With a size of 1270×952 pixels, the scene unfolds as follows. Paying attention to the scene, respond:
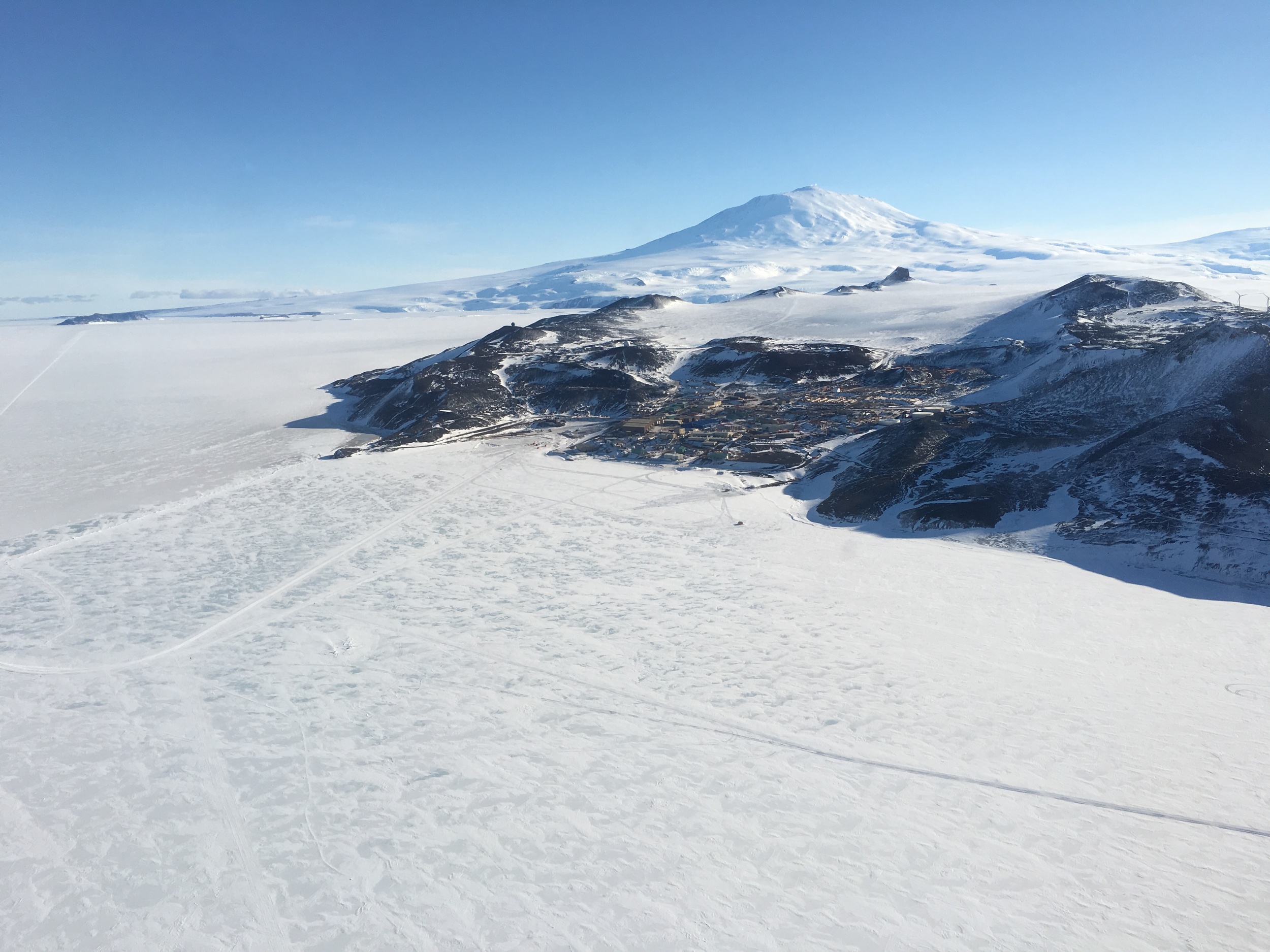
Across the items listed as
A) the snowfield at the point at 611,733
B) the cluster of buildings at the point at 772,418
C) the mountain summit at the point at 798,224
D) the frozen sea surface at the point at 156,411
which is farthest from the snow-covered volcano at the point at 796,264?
the snowfield at the point at 611,733

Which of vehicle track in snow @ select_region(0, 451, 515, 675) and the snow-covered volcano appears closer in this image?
vehicle track in snow @ select_region(0, 451, 515, 675)

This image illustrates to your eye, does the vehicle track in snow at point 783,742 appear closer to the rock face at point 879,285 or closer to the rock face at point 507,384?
the rock face at point 507,384

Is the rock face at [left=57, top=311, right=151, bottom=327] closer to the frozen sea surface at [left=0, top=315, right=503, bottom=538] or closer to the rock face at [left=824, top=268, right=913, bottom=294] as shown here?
the frozen sea surface at [left=0, top=315, right=503, bottom=538]

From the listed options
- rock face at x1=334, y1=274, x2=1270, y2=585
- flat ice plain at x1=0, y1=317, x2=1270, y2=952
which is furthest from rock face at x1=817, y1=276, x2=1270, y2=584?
flat ice plain at x1=0, y1=317, x2=1270, y2=952

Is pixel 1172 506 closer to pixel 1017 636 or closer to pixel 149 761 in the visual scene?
pixel 1017 636

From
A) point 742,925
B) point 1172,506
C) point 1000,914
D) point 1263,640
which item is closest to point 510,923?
→ point 742,925

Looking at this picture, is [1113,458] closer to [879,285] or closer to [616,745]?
[616,745]
